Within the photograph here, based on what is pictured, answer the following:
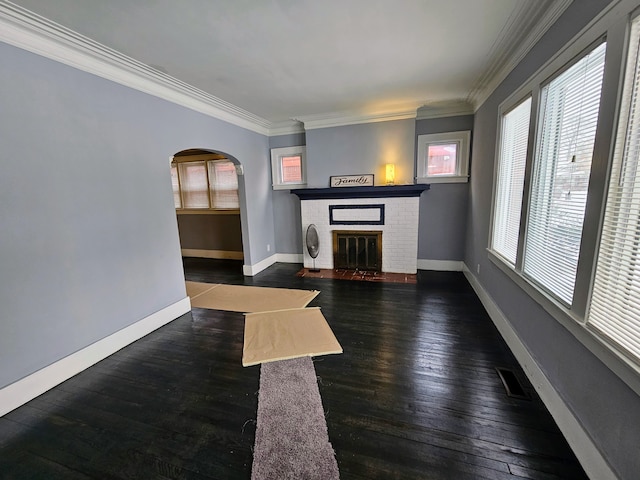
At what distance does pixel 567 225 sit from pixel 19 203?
3.73m

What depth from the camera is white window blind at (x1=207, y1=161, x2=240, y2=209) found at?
5684 mm

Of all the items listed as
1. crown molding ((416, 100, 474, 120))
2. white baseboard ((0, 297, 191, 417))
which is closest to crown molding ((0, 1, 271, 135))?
A: white baseboard ((0, 297, 191, 417))

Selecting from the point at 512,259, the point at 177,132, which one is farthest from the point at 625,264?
the point at 177,132

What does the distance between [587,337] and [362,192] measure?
3.50 m

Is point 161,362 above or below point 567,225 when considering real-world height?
below

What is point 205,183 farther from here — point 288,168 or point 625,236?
point 625,236

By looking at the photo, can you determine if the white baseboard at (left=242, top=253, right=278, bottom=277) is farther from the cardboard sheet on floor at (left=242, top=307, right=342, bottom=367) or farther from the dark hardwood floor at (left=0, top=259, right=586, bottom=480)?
the dark hardwood floor at (left=0, top=259, right=586, bottom=480)

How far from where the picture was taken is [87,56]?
228cm

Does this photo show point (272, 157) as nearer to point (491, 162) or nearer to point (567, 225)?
point (491, 162)

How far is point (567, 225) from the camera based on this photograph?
1.66 metres

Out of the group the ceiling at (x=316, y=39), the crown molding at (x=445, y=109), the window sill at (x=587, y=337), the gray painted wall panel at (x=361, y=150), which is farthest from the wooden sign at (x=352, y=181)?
the window sill at (x=587, y=337)

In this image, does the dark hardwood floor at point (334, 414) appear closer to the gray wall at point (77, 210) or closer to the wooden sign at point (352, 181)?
the gray wall at point (77, 210)

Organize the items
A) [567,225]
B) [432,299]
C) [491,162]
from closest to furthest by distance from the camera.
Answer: [567,225] → [491,162] → [432,299]

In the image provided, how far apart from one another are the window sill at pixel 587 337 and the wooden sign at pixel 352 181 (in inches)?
116
